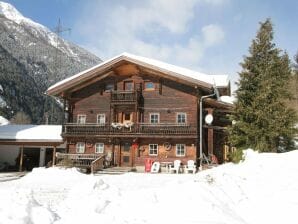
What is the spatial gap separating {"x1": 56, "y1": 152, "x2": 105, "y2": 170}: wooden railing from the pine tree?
32.2 feet

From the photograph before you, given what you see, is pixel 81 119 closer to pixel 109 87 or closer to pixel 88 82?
pixel 88 82

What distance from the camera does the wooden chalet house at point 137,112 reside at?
2766cm

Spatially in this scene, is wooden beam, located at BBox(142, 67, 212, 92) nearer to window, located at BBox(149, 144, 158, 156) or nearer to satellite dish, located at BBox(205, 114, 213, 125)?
satellite dish, located at BBox(205, 114, 213, 125)

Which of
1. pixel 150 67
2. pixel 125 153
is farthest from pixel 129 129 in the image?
pixel 150 67

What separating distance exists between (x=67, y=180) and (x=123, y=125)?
339 inches

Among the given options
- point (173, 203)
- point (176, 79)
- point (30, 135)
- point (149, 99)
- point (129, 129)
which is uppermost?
point (176, 79)

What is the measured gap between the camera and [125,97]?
29.0 meters

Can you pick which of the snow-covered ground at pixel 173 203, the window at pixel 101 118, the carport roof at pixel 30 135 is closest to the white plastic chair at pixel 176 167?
the window at pixel 101 118

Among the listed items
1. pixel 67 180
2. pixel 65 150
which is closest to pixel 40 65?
pixel 65 150

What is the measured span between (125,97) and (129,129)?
258 cm

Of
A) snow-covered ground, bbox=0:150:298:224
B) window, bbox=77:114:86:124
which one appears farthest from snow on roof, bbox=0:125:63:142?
snow-covered ground, bbox=0:150:298:224

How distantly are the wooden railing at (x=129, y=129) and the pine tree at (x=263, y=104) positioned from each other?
4.84m

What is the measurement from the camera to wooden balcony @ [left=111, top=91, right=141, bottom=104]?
1131 inches

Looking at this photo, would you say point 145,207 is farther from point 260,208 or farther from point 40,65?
point 40,65
